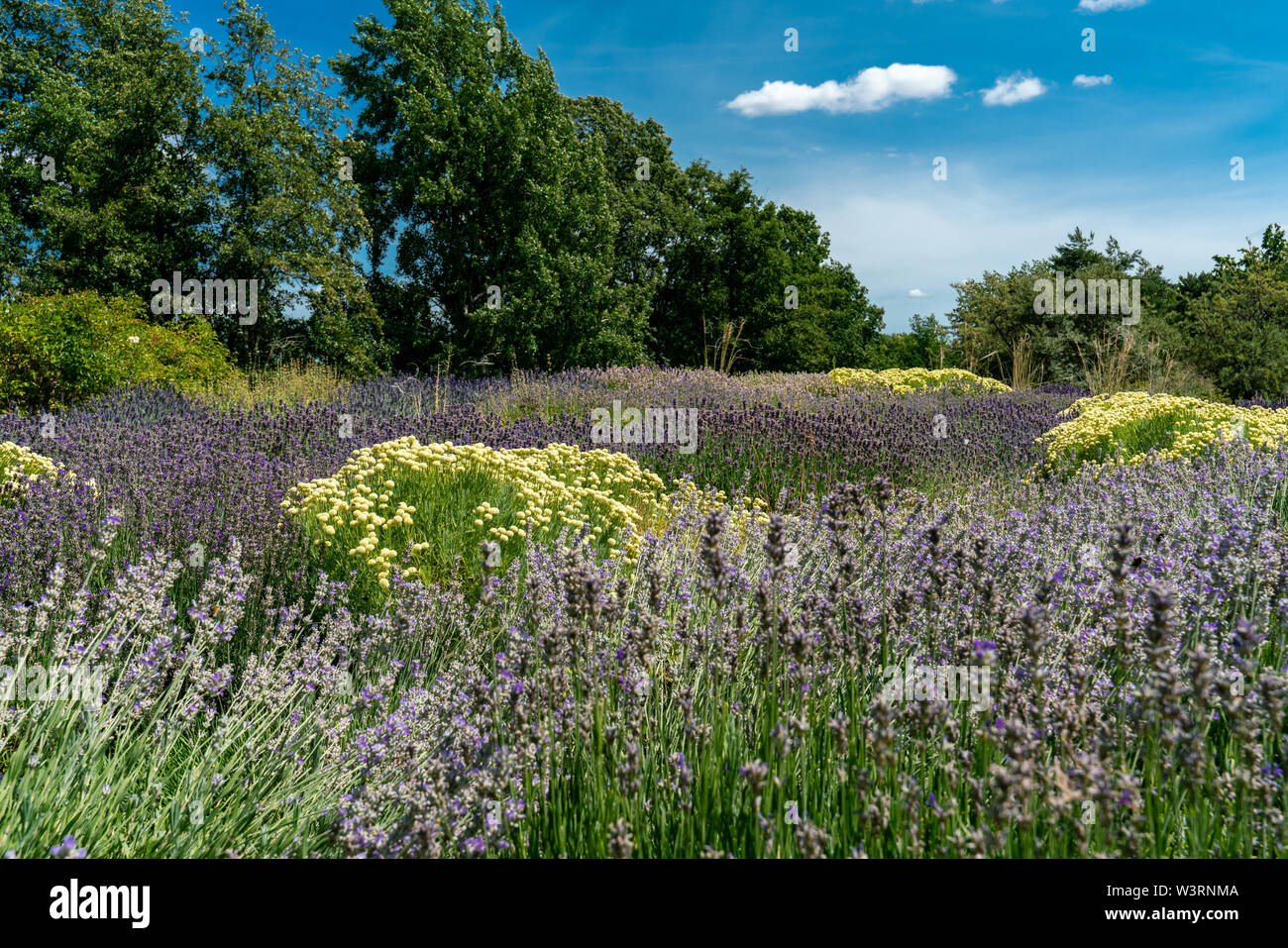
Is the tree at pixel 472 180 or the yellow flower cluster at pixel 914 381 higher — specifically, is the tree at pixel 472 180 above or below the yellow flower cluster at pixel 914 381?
A: above

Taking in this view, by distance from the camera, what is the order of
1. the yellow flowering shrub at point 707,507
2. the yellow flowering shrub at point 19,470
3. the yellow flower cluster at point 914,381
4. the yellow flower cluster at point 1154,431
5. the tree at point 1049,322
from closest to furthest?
the yellow flowering shrub at point 19,470 < the yellow flowering shrub at point 707,507 < the yellow flower cluster at point 1154,431 < the yellow flower cluster at point 914,381 < the tree at point 1049,322

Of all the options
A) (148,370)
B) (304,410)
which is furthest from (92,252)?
(304,410)

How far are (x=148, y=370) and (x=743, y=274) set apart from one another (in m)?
18.7

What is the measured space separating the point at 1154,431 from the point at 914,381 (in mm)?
10295

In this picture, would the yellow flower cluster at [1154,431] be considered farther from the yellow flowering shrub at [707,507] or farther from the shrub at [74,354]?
the shrub at [74,354]

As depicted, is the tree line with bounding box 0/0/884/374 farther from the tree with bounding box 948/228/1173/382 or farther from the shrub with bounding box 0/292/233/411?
the tree with bounding box 948/228/1173/382

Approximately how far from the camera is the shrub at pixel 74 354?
36.2 feet

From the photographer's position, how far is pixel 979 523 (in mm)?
4348

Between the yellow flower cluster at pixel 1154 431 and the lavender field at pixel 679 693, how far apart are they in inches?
114

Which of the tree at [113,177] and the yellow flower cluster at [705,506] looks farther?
the tree at [113,177]

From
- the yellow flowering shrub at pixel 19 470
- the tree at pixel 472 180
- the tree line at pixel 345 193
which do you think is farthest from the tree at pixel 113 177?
the yellow flowering shrub at pixel 19 470

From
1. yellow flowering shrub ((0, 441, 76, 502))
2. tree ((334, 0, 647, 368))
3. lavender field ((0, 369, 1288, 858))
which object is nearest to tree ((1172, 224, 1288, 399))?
tree ((334, 0, 647, 368))

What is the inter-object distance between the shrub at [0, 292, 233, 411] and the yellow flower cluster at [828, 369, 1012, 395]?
44.7 feet
